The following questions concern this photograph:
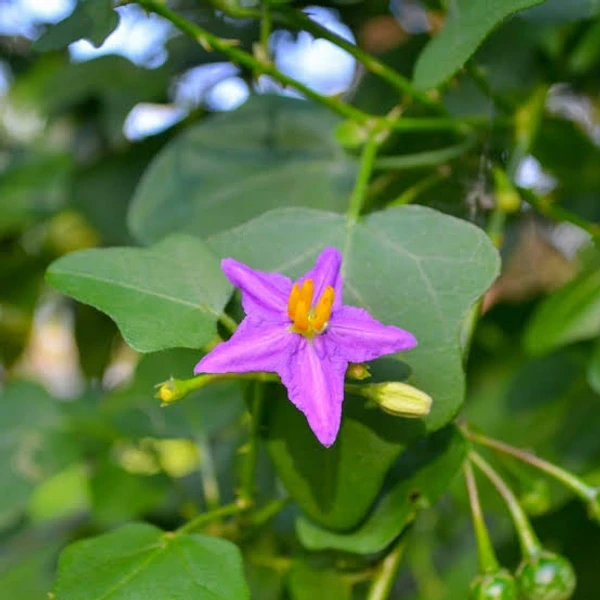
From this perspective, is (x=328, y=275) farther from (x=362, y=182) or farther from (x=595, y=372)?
(x=595, y=372)

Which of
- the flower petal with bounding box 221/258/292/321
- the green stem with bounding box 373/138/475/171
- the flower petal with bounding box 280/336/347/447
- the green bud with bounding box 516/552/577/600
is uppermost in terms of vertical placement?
the flower petal with bounding box 221/258/292/321

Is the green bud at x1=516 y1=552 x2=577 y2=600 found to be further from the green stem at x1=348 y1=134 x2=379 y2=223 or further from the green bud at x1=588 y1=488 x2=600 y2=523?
the green stem at x1=348 y1=134 x2=379 y2=223

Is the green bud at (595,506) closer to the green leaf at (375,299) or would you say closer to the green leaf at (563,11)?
the green leaf at (375,299)

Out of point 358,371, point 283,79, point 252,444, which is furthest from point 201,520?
point 283,79

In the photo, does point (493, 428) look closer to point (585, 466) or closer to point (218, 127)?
point (585, 466)

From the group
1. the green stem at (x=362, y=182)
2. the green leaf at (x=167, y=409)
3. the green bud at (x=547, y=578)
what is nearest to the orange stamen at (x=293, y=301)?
the green stem at (x=362, y=182)

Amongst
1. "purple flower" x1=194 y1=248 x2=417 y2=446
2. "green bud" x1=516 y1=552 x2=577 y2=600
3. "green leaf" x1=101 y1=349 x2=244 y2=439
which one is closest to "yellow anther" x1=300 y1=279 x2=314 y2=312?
"purple flower" x1=194 y1=248 x2=417 y2=446
